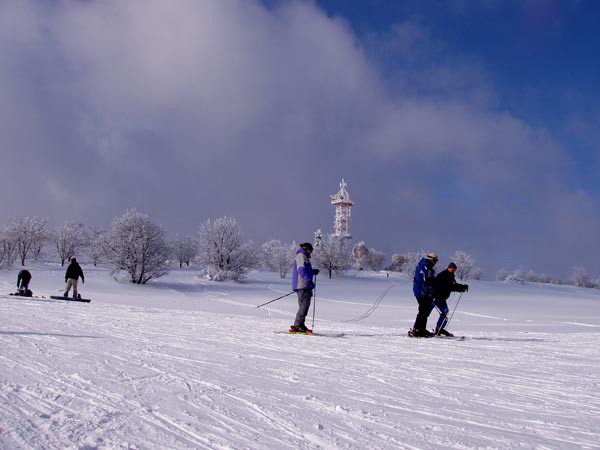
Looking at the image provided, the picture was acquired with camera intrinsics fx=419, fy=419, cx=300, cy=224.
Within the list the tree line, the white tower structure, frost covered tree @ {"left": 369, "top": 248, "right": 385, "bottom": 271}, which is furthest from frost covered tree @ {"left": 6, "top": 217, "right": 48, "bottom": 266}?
frost covered tree @ {"left": 369, "top": 248, "right": 385, "bottom": 271}

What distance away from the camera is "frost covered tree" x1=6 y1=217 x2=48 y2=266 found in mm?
68000

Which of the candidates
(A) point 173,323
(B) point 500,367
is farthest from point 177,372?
(A) point 173,323

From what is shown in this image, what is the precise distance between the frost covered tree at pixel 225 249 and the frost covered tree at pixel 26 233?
122 ft

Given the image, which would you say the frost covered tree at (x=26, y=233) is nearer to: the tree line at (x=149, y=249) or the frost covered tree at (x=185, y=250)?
the tree line at (x=149, y=249)

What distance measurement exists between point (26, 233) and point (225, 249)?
43.1 meters

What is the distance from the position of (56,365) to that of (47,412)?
5.73 ft

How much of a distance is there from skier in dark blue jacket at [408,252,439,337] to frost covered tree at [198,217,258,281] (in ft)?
123

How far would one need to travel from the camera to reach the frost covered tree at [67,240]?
7494 centimetres

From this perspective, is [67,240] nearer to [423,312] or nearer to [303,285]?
[303,285]

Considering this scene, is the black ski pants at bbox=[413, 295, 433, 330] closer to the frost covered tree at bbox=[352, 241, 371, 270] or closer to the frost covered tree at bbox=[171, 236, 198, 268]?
the frost covered tree at bbox=[171, 236, 198, 268]

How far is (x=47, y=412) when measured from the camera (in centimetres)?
325

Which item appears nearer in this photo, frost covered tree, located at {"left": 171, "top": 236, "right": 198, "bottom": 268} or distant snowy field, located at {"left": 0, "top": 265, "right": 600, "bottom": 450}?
distant snowy field, located at {"left": 0, "top": 265, "right": 600, "bottom": 450}

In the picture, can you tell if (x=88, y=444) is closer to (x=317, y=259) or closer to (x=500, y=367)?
(x=500, y=367)

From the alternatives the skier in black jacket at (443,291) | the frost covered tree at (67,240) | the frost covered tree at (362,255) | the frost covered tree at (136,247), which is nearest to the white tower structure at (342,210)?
the frost covered tree at (362,255)
